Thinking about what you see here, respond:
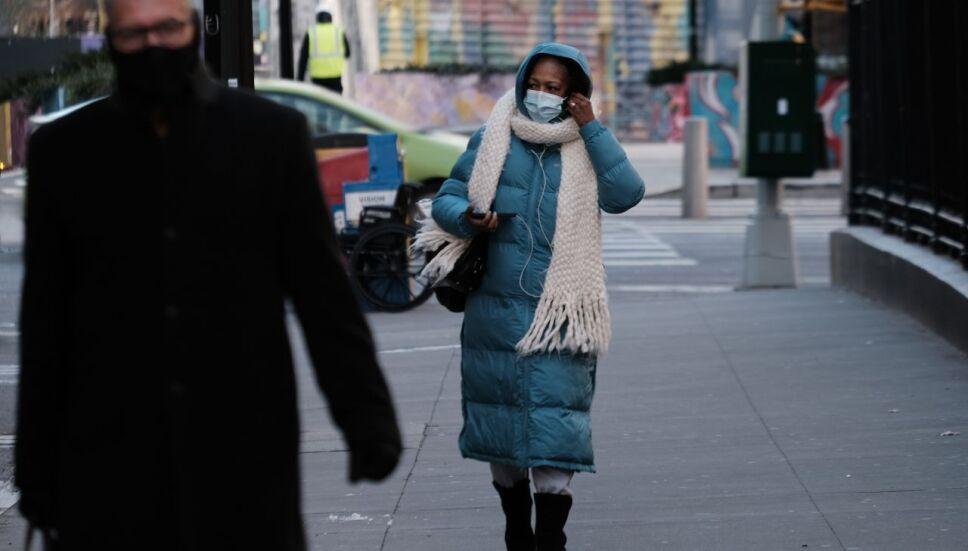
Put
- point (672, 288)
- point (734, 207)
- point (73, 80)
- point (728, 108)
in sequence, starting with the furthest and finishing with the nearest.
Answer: point (728, 108) < point (734, 207) < point (672, 288) < point (73, 80)

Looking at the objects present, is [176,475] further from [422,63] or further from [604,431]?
[422,63]

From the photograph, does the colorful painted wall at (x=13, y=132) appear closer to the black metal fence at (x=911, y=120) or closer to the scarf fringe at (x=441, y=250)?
the scarf fringe at (x=441, y=250)

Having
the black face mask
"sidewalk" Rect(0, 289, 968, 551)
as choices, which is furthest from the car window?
the black face mask

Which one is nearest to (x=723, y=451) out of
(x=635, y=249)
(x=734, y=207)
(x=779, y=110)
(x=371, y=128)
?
(x=779, y=110)

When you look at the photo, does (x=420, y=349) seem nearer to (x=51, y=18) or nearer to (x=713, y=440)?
(x=713, y=440)

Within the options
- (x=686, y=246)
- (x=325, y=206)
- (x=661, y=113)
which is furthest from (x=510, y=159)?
(x=661, y=113)

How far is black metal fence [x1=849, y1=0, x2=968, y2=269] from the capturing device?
10.7m

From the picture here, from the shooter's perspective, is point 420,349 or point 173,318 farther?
point 420,349

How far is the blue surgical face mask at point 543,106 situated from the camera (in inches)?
219

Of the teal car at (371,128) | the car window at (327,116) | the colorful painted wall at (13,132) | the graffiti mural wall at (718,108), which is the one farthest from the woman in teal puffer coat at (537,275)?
the graffiti mural wall at (718,108)

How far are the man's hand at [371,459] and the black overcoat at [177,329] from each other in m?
0.02

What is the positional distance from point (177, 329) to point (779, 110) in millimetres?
11226

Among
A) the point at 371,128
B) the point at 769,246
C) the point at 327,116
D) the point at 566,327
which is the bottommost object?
the point at 769,246

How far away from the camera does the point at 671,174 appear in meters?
29.5
